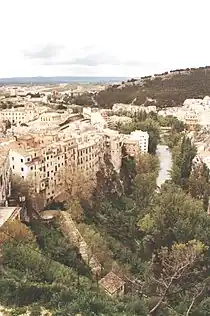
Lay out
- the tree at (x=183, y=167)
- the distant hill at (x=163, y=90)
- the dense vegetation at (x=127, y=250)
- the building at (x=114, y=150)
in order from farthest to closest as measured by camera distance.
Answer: the distant hill at (x=163, y=90)
the building at (x=114, y=150)
the tree at (x=183, y=167)
the dense vegetation at (x=127, y=250)

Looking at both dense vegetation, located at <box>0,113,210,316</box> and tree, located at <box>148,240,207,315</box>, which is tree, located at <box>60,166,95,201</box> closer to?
dense vegetation, located at <box>0,113,210,316</box>

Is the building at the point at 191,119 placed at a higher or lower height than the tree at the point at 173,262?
higher

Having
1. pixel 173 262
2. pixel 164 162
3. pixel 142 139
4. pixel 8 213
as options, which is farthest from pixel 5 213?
pixel 164 162

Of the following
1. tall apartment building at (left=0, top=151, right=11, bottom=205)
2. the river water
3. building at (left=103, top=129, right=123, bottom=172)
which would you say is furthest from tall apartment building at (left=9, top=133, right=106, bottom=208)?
the river water

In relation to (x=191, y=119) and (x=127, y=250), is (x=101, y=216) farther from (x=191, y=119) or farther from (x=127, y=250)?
(x=191, y=119)

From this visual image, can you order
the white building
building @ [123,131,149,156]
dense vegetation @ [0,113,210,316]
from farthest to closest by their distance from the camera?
the white building, building @ [123,131,149,156], dense vegetation @ [0,113,210,316]

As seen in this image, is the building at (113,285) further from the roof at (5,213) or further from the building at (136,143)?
the building at (136,143)

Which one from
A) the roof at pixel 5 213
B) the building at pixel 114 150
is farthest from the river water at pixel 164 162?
the roof at pixel 5 213
